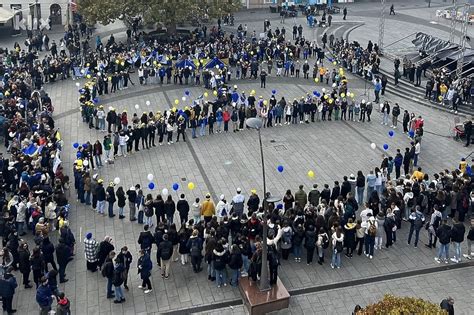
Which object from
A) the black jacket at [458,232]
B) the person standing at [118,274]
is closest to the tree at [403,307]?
the black jacket at [458,232]

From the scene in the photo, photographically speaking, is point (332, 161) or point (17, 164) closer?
point (17, 164)

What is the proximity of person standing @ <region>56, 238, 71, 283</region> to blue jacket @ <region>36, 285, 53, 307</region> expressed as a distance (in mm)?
2055

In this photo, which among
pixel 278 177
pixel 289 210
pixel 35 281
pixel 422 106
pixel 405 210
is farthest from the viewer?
pixel 422 106

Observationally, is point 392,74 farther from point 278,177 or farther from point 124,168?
point 124,168

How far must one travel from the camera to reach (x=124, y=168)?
27297 millimetres

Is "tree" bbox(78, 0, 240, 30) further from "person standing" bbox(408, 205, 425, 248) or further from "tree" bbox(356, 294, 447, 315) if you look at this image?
"tree" bbox(356, 294, 447, 315)

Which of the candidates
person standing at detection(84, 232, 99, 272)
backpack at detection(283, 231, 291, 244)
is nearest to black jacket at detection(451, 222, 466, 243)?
backpack at detection(283, 231, 291, 244)

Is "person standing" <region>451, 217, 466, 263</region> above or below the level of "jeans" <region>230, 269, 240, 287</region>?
above

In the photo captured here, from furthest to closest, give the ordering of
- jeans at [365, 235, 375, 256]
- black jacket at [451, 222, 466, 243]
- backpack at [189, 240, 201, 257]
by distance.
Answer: jeans at [365, 235, 375, 256] < black jacket at [451, 222, 466, 243] < backpack at [189, 240, 201, 257]

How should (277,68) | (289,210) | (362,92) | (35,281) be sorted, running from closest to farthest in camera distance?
(35,281)
(289,210)
(362,92)
(277,68)

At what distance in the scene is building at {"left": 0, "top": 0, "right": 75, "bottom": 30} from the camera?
174 feet

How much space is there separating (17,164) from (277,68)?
22095 millimetres

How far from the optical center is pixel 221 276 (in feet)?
60.9

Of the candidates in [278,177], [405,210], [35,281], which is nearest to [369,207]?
[405,210]
